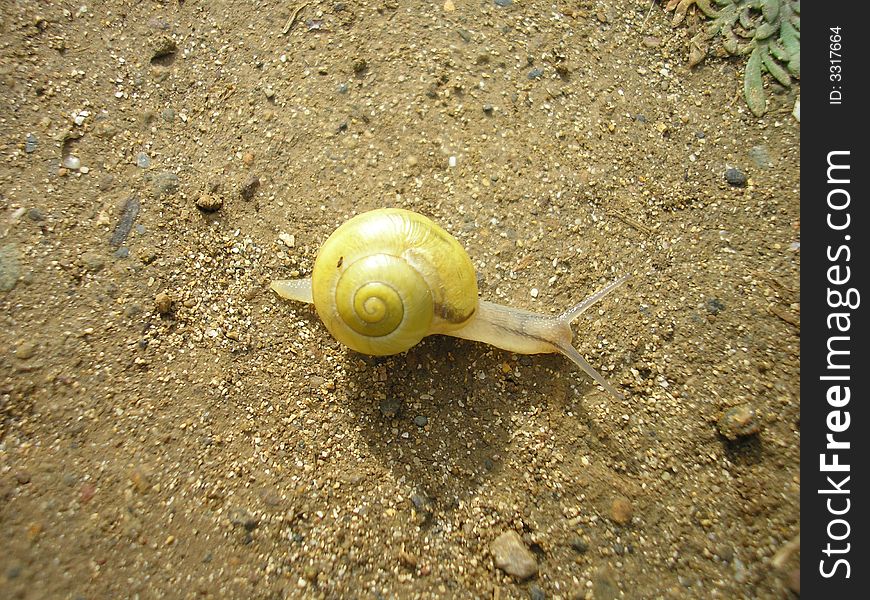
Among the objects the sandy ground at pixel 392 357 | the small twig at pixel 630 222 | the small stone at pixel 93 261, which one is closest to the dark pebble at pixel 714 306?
the sandy ground at pixel 392 357

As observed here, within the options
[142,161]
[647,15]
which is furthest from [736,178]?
[142,161]

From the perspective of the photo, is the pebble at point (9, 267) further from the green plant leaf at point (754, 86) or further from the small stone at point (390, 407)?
the green plant leaf at point (754, 86)

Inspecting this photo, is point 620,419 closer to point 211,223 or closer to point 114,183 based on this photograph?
point 211,223

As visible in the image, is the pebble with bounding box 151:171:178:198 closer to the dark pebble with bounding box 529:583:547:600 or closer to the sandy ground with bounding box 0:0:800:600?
the sandy ground with bounding box 0:0:800:600

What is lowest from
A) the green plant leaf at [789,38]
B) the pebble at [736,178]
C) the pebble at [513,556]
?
the pebble at [513,556]
